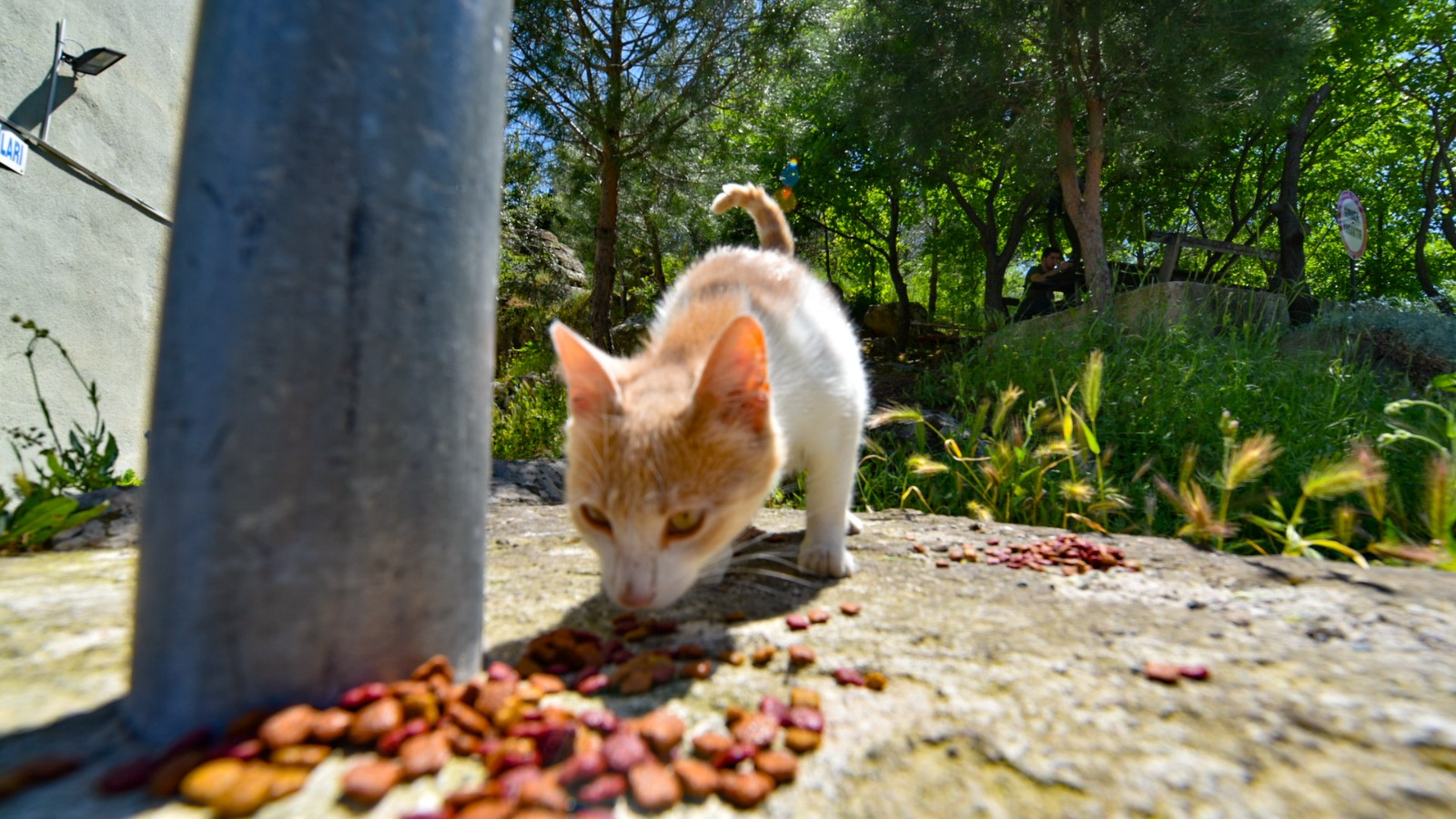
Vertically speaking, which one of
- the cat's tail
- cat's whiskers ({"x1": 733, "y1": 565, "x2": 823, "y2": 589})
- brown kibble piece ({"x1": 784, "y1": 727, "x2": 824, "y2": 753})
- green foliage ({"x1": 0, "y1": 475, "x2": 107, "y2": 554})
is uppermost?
the cat's tail

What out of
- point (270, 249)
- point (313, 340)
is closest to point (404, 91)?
point (270, 249)

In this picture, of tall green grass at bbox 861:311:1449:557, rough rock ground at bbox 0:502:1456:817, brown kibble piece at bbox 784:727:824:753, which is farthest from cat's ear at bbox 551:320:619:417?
tall green grass at bbox 861:311:1449:557

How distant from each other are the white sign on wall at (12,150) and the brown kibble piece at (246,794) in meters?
6.10

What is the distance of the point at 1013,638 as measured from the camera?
156 cm

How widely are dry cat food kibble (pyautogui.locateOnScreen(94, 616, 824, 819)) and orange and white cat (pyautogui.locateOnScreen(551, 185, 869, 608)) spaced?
1.59 feet

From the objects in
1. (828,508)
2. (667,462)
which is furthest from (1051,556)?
(667,462)

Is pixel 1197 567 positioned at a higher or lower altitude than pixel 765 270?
lower

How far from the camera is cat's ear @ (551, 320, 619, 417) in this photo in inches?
71.0

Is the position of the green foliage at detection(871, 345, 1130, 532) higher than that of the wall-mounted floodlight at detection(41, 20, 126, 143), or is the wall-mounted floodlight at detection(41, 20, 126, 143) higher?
the wall-mounted floodlight at detection(41, 20, 126, 143)

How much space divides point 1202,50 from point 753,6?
17.7ft

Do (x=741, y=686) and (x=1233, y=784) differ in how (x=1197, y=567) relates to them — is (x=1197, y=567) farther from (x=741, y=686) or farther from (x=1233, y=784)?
(x=741, y=686)

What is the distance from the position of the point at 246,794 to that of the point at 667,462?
1007 mm

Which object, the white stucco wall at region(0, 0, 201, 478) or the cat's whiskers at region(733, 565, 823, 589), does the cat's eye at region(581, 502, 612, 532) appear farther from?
the white stucco wall at region(0, 0, 201, 478)

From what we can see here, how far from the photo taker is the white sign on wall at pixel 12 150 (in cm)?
458
